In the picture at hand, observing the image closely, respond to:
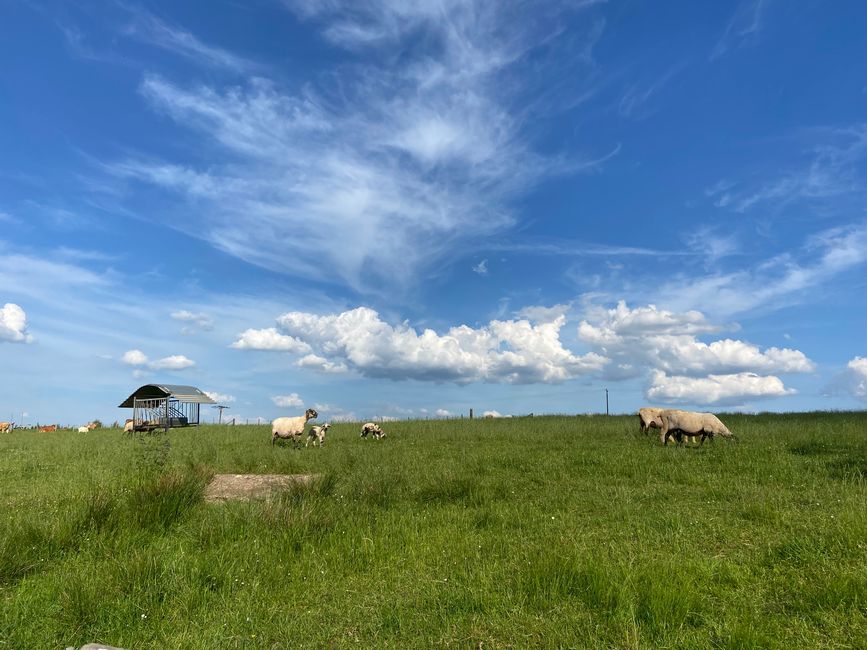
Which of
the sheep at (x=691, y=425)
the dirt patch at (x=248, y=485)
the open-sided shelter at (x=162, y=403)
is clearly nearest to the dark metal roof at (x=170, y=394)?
the open-sided shelter at (x=162, y=403)

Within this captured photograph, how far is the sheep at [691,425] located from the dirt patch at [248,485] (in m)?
14.9

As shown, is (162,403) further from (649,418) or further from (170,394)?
(649,418)

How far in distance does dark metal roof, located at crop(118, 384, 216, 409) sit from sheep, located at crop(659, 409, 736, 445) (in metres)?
42.5

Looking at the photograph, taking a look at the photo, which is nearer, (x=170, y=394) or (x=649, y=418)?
(x=649, y=418)

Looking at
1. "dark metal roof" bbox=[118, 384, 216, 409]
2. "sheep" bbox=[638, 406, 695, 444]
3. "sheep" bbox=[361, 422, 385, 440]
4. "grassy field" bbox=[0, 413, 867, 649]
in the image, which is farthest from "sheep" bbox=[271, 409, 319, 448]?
"dark metal roof" bbox=[118, 384, 216, 409]

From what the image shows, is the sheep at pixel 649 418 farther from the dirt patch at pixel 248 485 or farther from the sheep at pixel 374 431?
the dirt patch at pixel 248 485

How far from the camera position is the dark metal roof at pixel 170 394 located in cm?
4869

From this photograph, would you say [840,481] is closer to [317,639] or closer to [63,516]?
[317,639]

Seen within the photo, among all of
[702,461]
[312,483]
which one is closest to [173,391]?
[312,483]

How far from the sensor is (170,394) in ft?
159

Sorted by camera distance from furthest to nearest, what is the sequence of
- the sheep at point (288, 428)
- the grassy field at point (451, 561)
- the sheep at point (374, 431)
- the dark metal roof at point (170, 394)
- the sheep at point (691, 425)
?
the dark metal roof at point (170, 394) < the sheep at point (374, 431) < the sheep at point (288, 428) < the sheep at point (691, 425) < the grassy field at point (451, 561)

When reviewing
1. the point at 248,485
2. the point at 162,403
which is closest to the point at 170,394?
the point at 162,403

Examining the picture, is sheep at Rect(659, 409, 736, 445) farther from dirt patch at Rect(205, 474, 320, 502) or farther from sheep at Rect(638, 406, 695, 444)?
dirt patch at Rect(205, 474, 320, 502)

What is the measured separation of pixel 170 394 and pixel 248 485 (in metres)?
39.1
